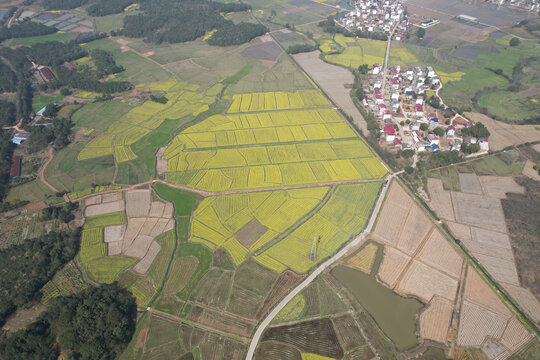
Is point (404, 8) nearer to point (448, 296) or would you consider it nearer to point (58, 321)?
point (448, 296)

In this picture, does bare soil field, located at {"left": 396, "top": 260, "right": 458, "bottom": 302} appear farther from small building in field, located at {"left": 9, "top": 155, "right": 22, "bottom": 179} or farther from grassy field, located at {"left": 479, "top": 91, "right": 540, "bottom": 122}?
small building in field, located at {"left": 9, "top": 155, "right": 22, "bottom": 179}

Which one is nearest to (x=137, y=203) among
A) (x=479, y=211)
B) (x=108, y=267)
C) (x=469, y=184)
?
(x=108, y=267)

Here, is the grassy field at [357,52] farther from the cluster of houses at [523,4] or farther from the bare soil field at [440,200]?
the cluster of houses at [523,4]

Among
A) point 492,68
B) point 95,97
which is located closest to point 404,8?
point 492,68

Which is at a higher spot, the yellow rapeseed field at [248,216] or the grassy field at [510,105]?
the grassy field at [510,105]

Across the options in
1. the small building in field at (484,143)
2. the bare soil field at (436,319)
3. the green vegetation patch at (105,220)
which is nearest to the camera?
the bare soil field at (436,319)

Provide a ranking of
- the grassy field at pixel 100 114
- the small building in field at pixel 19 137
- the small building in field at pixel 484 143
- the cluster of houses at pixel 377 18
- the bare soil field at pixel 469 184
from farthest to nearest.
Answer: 1. the cluster of houses at pixel 377 18
2. the grassy field at pixel 100 114
3. the small building in field at pixel 19 137
4. the small building in field at pixel 484 143
5. the bare soil field at pixel 469 184

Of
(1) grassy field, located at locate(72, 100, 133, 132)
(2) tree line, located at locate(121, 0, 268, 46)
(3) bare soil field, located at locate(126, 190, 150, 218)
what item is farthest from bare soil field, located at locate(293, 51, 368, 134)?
(1) grassy field, located at locate(72, 100, 133, 132)

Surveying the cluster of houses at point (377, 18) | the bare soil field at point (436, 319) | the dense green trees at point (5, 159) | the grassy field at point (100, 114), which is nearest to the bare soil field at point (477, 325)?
the bare soil field at point (436, 319)
